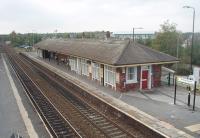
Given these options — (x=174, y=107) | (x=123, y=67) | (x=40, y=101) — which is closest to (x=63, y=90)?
(x=40, y=101)

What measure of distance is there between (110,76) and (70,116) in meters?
7.73

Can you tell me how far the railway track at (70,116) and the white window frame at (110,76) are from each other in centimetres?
365

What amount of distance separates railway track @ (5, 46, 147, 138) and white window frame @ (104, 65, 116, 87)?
3653 mm

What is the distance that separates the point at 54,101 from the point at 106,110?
172 inches

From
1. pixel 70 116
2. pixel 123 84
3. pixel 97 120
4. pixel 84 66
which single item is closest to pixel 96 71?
pixel 84 66

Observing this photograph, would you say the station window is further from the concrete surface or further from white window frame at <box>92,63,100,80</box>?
the concrete surface

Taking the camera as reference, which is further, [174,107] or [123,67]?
[123,67]

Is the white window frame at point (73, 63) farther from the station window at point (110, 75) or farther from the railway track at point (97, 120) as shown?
the railway track at point (97, 120)

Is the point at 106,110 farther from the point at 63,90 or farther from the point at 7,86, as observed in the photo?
the point at 7,86

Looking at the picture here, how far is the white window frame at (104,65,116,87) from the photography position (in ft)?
69.9

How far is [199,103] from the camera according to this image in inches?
674

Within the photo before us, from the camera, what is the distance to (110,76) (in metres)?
22.0

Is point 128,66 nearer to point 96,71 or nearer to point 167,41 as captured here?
point 96,71

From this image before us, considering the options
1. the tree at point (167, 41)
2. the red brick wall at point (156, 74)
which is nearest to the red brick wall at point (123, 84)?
the red brick wall at point (156, 74)
